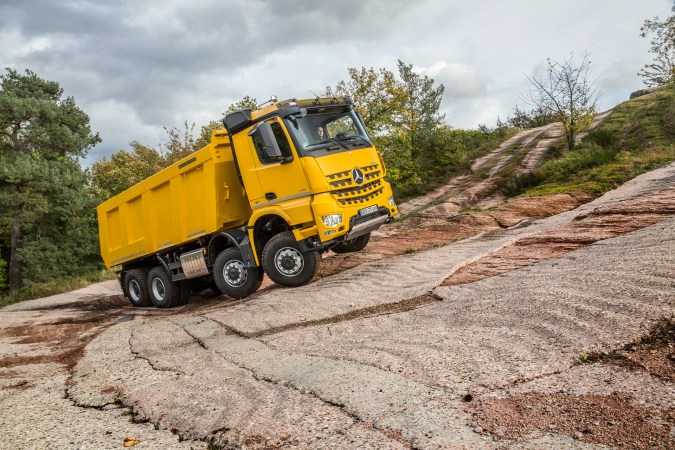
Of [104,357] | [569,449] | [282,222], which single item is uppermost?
[282,222]

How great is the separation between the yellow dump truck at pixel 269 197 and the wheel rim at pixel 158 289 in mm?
Result: 419

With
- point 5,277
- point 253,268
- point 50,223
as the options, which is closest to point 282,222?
point 253,268

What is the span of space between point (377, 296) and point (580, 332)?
298 cm

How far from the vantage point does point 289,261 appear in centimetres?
785

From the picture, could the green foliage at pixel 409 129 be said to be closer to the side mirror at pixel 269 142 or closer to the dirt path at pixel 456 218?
the dirt path at pixel 456 218

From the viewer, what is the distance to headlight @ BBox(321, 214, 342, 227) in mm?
7277

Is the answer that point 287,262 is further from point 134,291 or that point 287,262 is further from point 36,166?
point 36,166

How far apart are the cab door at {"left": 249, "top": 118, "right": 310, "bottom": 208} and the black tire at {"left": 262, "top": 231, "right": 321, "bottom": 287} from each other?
0.69 m

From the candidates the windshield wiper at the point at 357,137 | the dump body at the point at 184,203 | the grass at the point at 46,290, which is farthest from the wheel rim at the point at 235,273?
the grass at the point at 46,290

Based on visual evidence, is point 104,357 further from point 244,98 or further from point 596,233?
point 244,98

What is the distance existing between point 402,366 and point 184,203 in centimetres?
663

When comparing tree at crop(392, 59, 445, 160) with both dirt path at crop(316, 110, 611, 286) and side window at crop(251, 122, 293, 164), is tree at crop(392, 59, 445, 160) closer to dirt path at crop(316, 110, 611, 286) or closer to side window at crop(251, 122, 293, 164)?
dirt path at crop(316, 110, 611, 286)

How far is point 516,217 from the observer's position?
1137 centimetres

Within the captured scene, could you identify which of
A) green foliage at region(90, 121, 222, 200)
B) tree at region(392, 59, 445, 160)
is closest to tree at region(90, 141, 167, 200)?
green foliage at region(90, 121, 222, 200)
